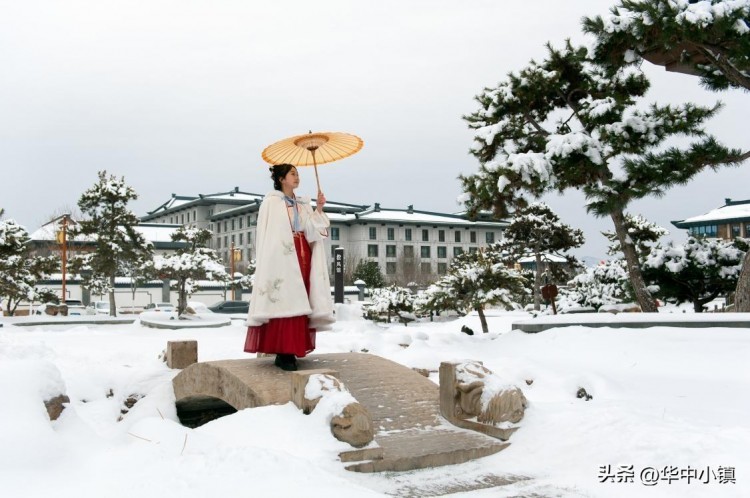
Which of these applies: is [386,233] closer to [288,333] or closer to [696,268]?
[696,268]

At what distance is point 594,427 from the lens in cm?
527

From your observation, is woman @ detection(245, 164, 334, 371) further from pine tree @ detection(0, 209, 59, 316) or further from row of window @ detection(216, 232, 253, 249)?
row of window @ detection(216, 232, 253, 249)

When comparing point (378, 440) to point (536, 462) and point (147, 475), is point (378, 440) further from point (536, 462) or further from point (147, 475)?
point (147, 475)

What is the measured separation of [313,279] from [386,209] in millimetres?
57929

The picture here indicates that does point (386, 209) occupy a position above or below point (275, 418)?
above

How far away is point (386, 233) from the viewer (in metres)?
62.4

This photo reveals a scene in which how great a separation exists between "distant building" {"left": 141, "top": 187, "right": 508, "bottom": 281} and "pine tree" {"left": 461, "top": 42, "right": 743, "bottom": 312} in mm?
43577

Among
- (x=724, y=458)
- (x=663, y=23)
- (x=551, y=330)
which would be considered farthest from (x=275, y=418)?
(x=663, y=23)

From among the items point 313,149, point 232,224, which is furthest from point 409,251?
point 313,149

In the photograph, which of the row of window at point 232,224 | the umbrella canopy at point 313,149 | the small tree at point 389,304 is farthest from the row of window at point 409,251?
the umbrella canopy at point 313,149

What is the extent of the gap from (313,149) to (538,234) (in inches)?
920

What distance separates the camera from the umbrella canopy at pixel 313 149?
6770 mm

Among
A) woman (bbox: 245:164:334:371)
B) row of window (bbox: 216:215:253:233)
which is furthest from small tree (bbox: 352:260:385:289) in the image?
woman (bbox: 245:164:334:371)

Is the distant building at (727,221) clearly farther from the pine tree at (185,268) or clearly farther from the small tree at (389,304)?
the pine tree at (185,268)
